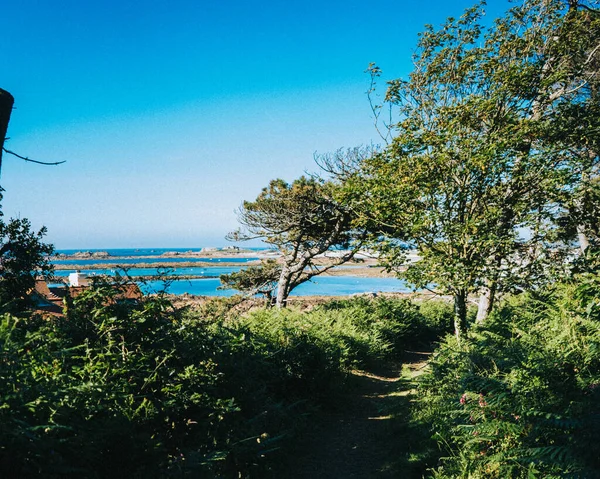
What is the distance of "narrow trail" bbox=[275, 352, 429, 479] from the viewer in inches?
229

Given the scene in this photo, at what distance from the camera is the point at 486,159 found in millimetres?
7539

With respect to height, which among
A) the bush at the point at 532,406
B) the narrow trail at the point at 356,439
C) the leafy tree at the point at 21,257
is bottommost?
the narrow trail at the point at 356,439

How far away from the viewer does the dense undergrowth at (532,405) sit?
3.34 metres

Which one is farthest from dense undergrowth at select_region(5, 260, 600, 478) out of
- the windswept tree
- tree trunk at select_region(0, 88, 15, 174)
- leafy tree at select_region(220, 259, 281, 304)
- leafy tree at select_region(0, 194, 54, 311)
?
leafy tree at select_region(220, 259, 281, 304)

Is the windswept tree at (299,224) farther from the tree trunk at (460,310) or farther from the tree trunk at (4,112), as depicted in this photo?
the tree trunk at (4,112)

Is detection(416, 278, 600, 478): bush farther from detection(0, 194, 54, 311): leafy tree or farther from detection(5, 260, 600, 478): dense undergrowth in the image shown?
detection(0, 194, 54, 311): leafy tree

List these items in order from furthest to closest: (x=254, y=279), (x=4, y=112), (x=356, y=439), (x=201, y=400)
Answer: (x=254, y=279) < (x=356, y=439) < (x=4, y=112) < (x=201, y=400)

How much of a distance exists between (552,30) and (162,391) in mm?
10454

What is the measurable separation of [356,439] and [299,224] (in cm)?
965

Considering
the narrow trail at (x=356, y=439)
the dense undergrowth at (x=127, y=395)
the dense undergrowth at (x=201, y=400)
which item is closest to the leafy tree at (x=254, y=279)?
the narrow trail at (x=356, y=439)

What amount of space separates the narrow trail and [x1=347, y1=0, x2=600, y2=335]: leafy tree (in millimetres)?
2618

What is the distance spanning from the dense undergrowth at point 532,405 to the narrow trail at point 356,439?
2.17ft

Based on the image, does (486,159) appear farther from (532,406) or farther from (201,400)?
(201,400)

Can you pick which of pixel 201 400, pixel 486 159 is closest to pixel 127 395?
pixel 201 400
